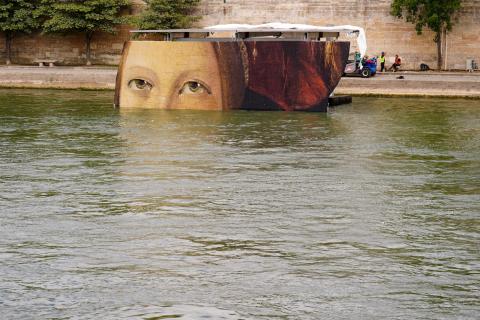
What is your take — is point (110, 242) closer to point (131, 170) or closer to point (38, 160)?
point (131, 170)

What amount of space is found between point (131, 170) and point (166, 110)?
1324 cm

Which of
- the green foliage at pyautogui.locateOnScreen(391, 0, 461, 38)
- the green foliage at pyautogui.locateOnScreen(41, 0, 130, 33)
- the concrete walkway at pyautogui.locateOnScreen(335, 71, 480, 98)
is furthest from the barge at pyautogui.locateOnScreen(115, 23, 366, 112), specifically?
the green foliage at pyautogui.locateOnScreen(41, 0, 130, 33)

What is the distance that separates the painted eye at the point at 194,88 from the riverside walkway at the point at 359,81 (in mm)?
7505

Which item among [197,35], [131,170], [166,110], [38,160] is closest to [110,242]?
[131,170]

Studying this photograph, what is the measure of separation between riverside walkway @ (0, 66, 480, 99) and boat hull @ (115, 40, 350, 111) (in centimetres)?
628

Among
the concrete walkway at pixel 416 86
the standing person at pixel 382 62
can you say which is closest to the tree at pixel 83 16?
the standing person at pixel 382 62

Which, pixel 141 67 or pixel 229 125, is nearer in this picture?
pixel 229 125

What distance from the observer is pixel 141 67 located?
114 ft

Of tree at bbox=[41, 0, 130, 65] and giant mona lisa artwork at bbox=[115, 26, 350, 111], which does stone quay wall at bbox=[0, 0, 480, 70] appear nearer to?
tree at bbox=[41, 0, 130, 65]

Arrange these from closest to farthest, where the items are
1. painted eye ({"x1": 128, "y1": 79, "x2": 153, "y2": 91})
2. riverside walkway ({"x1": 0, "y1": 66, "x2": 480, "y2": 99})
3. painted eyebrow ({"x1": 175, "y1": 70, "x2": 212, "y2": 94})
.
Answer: painted eyebrow ({"x1": 175, "y1": 70, "x2": 212, "y2": 94}) → painted eye ({"x1": 128, "y1": 79, "x2": 153, "y2": 91}) → riverside walkway ({"x1": 0, "y1": 66, "x2": 480, "y2": 99})

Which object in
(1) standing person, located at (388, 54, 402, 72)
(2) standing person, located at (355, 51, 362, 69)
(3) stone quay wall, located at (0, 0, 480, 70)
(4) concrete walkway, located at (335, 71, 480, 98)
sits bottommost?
(4) concrete walkway, located at (335, 71, 480, 98)

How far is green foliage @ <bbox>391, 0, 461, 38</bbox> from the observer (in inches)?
A: 1781

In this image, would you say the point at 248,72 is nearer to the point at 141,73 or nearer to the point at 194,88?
the point at 194,88

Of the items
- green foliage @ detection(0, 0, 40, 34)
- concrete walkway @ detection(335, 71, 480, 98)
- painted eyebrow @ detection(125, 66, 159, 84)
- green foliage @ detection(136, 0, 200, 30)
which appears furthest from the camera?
green foliage @ detection(0, 0, 40, 34)
